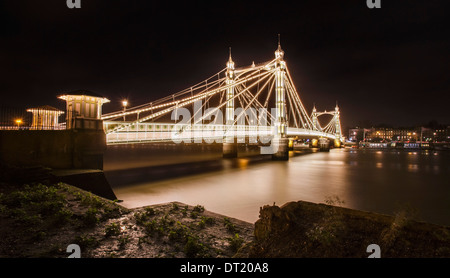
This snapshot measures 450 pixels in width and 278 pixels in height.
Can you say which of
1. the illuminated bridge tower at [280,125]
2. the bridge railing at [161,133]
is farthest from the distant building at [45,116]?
the illuminated bridge tower at [280,125]

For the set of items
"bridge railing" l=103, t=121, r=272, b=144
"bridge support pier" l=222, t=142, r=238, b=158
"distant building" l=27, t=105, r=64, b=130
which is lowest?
"bridge support pier" l=222, t=142, r=238, b=158

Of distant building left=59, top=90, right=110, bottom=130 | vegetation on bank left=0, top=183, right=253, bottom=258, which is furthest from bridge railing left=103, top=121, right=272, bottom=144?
vegetation on bank left=0, top=183, right=253, bottom=258

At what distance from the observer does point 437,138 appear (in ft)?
420

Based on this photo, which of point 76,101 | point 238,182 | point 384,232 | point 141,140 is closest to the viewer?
point 384,232

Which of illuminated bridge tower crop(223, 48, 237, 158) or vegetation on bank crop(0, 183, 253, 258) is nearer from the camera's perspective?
vegetation on bank crop(0, 183, 253, 258)

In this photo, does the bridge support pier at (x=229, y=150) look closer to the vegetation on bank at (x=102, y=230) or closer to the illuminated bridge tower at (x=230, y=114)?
the illuminated bridge tower at (x=230, y=114)

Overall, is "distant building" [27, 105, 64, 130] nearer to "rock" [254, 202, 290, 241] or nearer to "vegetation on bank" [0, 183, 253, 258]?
"vegetation on bank" [0, 183, 253, 258]

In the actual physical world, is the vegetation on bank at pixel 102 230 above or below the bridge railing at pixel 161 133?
below

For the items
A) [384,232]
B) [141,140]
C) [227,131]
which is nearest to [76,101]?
[141,140]

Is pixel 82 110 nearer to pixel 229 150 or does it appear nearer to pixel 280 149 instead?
pixel 280 149
